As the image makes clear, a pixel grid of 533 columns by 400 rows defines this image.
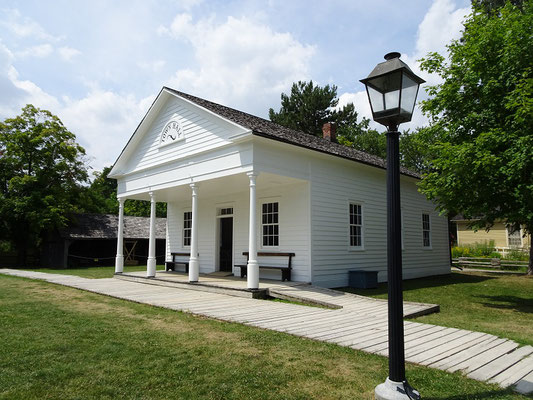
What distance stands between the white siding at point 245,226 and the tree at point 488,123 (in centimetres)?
400

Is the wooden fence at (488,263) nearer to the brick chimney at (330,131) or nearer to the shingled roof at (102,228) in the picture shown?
the brick chimney at (330,131)

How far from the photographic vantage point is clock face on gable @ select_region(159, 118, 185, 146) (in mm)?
14094

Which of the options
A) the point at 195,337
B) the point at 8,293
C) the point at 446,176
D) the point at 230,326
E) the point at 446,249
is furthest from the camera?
the point at 446,249

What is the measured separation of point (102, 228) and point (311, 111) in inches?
832

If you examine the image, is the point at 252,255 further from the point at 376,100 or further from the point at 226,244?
the point at 376,100

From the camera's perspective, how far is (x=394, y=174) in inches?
144

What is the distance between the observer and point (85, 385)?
3.86 meters

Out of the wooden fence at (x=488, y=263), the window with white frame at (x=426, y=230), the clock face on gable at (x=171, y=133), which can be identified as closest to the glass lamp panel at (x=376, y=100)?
the clock face on gable at (x=171, y=133)

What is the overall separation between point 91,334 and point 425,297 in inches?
346

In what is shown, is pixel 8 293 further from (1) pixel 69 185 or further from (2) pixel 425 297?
(1) pixel 69 185

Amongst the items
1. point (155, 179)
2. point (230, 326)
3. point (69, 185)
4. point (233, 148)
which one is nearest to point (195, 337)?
point (230, 326)

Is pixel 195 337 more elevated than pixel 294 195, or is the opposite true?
pixel 294 195

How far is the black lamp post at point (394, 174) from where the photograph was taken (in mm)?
3498

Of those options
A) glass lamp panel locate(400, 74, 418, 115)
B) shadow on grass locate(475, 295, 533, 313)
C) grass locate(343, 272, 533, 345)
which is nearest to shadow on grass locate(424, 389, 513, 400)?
grass locate(343, 272, 533, 345)
